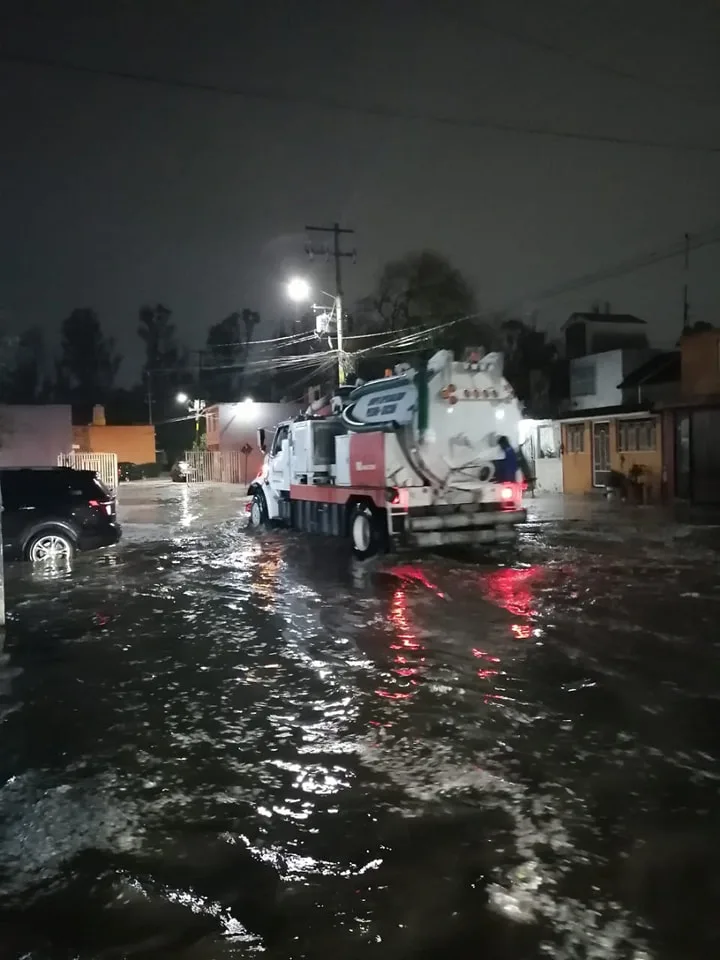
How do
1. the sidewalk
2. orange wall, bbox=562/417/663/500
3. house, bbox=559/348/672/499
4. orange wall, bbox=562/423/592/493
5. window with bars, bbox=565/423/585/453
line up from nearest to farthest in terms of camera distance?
the sidewalk, orange wall, bbox=562/417/663/500, house, bbox=559/348/672/499, orange wall, bbox=562/423/592/493, window with bars, bbox=565/423/585/453

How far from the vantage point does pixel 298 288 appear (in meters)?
30.0

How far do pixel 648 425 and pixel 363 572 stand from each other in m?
15.2

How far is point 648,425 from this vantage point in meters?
25.7

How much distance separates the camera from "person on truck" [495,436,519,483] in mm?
15227

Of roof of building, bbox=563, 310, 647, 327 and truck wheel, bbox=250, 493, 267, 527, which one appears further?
roof of building, bbox=563, 310, 647, 327

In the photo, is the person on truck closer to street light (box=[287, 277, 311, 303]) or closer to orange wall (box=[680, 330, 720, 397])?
orange wall (box=[680, 330, 720, 397])

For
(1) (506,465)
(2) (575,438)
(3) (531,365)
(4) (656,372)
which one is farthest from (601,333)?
(1) (506,465)

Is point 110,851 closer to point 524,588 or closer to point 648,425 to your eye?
point 524,588

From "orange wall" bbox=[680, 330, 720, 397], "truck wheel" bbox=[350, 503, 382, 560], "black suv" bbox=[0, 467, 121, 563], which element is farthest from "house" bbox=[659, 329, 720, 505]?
"black suv" bbox=[0, 467, 121, 563]

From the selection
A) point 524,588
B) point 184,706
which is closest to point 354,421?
point 524,588

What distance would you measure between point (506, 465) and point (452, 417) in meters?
1.33

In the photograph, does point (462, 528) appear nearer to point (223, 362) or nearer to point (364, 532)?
point (364, 532)

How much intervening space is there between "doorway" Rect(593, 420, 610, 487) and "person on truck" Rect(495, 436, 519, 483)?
518 inches

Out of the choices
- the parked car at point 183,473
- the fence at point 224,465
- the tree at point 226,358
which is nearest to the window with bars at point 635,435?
the fence at point 224,465
